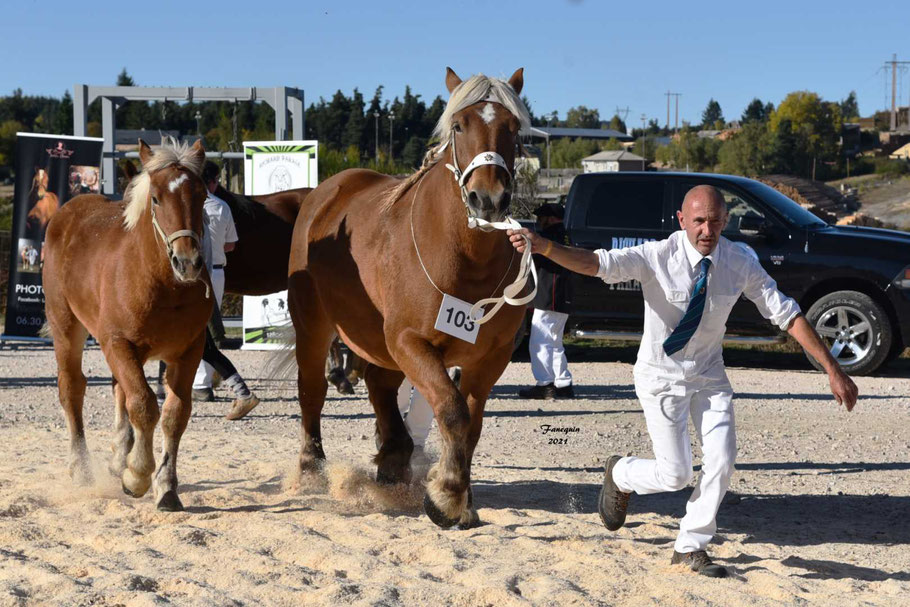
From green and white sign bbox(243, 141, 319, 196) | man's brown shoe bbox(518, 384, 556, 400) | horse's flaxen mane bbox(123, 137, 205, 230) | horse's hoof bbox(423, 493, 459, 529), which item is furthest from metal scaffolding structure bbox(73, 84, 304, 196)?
horse's hoof bbox(423, 493, 459, 529)

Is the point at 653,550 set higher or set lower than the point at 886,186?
lower

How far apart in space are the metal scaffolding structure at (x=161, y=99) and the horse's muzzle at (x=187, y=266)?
8.03 metres

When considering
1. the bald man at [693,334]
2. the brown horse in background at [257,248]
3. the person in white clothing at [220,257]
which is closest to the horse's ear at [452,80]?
the bald man at [693,334]

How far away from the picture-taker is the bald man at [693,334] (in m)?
4.98

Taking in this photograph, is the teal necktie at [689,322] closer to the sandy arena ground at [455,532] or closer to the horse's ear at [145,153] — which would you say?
the sandy arena ground at [455,532]

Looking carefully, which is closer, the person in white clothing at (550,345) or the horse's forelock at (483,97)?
the horse's forelock at (483,97)

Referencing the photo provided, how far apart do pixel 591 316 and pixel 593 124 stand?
4161 inches

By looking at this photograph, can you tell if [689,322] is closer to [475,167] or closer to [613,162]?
[475,167]

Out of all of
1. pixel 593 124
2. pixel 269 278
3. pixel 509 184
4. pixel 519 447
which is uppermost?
pixel 593 124

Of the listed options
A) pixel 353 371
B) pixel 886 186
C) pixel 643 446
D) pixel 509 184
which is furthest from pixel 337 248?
pixel 886 186

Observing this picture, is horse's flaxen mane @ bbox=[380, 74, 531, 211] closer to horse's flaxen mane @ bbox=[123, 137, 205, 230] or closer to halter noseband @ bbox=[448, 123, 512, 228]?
halter noseband @ bbox=[448, 123, 512, 228]

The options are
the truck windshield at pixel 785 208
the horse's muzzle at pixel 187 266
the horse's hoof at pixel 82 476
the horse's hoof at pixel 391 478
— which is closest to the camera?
the horse's muzzle at pixel 187 266

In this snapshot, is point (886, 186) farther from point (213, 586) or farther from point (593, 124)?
point (593, 124)

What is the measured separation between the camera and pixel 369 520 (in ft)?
19.6
